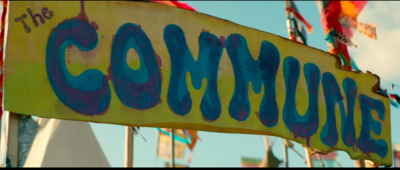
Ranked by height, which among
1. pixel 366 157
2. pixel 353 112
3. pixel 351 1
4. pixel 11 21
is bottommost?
pixel 366 157

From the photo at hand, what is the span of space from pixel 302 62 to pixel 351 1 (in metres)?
3.40

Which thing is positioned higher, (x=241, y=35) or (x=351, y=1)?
(x=351, y=1)

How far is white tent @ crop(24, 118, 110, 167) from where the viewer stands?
1866cm

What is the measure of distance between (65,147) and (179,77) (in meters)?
10.5

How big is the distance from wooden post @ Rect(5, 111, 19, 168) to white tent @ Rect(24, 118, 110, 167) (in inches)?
434

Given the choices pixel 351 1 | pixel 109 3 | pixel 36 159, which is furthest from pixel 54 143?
pixel 109 3

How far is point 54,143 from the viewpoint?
1912cm

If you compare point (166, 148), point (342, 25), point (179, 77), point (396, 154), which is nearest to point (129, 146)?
point (179, 77)

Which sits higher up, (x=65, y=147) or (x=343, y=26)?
(x=343, y=26)

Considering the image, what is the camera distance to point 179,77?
9.52m

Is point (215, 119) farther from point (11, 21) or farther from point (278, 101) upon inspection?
point (11, 21)

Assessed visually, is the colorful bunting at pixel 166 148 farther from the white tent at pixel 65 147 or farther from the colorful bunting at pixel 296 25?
the colorful bunting at pixel 296 25

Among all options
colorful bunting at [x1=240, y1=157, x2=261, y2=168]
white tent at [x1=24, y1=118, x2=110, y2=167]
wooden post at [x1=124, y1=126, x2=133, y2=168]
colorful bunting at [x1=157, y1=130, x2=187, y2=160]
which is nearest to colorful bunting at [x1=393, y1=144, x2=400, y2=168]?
wooden post at [x1=124, y1=126, x2=133, y2=168]

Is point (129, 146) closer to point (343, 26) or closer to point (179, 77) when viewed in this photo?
point (179, 77)
